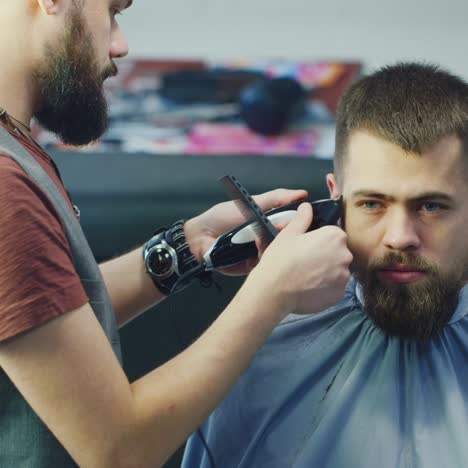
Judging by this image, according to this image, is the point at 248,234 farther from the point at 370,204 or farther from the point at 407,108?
the point at 407,108

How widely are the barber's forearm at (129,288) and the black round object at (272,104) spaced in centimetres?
109

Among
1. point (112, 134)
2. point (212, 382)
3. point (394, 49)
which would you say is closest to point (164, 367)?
point (212, 382)

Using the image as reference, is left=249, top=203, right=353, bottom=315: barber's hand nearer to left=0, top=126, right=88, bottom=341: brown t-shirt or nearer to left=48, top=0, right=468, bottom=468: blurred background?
left=0, top=126, right=88, bottom=341: brown t-shirt

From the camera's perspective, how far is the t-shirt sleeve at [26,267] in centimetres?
108

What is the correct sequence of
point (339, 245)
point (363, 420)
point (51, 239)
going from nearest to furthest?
point (51, 239)
point (339, 245)
point (363, 420)

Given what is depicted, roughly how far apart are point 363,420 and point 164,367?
49 cm

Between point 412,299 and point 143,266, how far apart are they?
59 cm

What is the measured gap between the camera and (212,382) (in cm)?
120

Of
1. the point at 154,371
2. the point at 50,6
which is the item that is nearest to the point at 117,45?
the point at 50,6

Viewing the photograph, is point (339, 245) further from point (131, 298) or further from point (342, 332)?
point (131, 298)

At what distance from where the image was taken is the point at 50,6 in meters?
1.28

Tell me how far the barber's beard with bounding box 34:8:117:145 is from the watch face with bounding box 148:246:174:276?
1.02 feet

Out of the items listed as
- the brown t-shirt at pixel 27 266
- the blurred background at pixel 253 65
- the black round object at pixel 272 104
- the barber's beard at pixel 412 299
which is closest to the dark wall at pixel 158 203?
the blurred background at pixel 253 65

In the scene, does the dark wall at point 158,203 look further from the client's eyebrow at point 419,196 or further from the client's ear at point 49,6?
the client's ear at point 49,6
